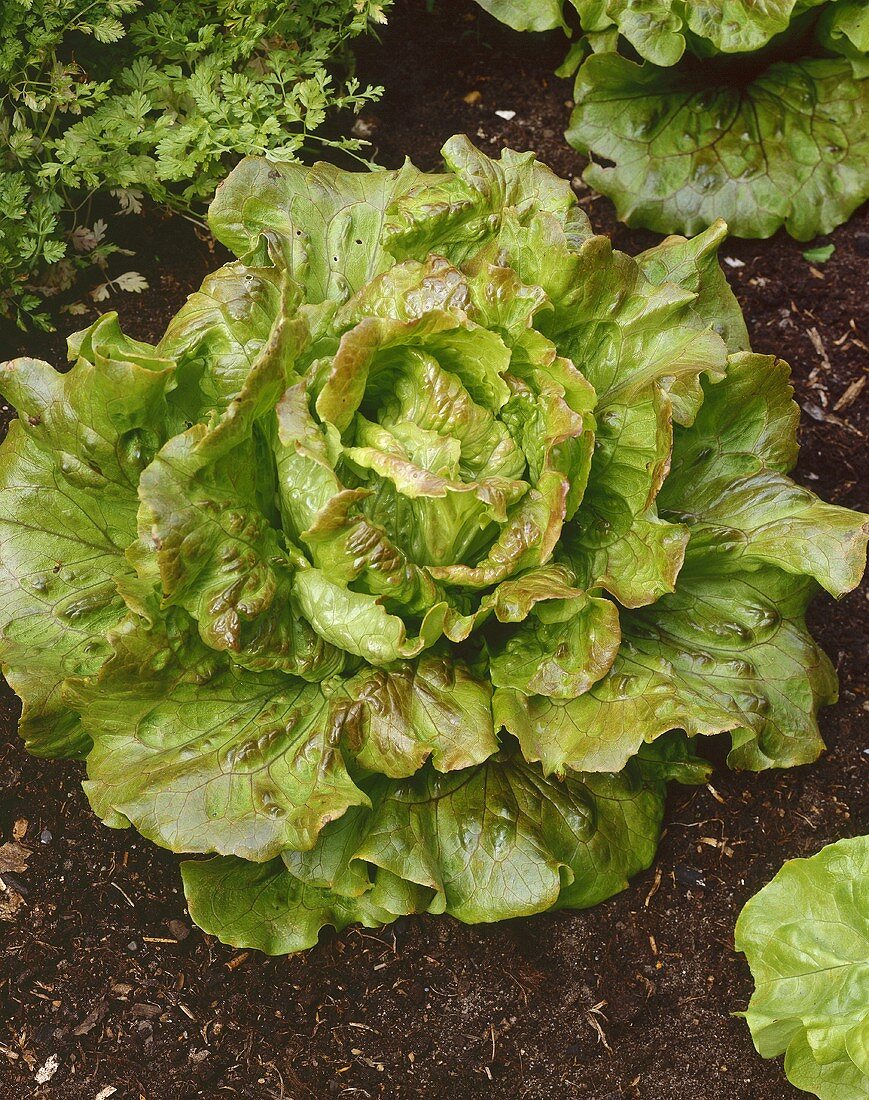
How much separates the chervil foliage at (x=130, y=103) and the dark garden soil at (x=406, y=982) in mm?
1617

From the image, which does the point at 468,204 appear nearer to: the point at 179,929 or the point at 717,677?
the point at 717,677

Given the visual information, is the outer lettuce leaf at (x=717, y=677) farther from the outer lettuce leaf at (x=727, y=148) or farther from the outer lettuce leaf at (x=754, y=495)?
the outer lettuce leaf at (x=727, y=148)

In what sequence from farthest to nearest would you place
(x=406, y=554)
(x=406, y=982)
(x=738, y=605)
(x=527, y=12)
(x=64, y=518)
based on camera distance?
(x=527, y=12) < (x=406, y=982) < (x=738, y=605) < (x=64, y=518) < (x=406, y=554)

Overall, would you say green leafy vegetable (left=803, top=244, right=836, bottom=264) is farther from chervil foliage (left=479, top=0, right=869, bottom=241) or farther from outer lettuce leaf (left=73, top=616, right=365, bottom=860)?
outer lettuce leaf (left=73, top=616, right=365, bottom=860)

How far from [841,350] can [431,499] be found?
2379 millimetres

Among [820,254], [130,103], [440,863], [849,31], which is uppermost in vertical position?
[849,31]

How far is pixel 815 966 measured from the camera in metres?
3.07

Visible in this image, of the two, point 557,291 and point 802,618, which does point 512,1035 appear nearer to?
point 802,618

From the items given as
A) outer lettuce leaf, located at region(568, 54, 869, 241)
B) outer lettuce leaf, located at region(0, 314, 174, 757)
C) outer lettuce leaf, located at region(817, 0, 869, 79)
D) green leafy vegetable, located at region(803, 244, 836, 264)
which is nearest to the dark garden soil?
outer lettuce leaf, located at region(0, 314, 174, 757)

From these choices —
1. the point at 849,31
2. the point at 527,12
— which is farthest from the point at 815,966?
the point at 527,12

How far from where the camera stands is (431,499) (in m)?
2.69

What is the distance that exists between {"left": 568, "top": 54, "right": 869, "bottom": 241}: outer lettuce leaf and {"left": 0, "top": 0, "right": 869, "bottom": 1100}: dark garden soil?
194 centimetres

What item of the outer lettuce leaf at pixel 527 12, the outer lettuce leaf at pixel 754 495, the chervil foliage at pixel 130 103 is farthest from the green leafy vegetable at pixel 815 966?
the outer lettuce leaf at pixel 527 12

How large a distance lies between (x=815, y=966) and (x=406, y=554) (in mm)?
1589
